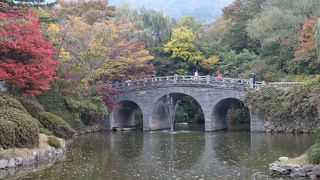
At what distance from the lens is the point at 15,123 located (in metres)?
26.2

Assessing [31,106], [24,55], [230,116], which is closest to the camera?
[24,55]

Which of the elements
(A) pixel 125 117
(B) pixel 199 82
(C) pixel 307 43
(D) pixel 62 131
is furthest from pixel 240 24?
(D) pixel 62 131

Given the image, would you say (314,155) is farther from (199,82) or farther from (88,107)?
(88,107)

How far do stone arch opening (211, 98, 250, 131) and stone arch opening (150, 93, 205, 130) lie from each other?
229 cm

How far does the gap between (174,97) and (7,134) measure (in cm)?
2726

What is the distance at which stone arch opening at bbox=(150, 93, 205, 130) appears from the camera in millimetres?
50000

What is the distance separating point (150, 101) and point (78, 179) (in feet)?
90.4

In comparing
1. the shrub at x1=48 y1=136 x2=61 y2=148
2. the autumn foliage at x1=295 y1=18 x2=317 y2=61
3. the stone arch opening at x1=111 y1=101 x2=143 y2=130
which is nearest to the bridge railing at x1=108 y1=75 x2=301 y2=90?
the stone arch opening at x1=111 y1=101 x2=143 y2=130

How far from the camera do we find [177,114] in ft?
189

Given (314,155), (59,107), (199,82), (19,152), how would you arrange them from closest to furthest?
(314,155)
(19,152)
(59,107)
(199,82)

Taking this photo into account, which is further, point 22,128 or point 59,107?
point 59,107

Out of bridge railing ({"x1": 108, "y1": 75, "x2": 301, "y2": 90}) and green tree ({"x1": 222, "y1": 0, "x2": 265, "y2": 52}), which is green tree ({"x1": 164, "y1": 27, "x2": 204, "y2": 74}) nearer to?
green tree ({"x1": 222, "y1": 0, "x2": 265, "y2": 52})

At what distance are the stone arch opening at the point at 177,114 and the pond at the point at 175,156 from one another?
8500mm

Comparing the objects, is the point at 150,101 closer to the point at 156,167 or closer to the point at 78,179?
the point at 156,167
